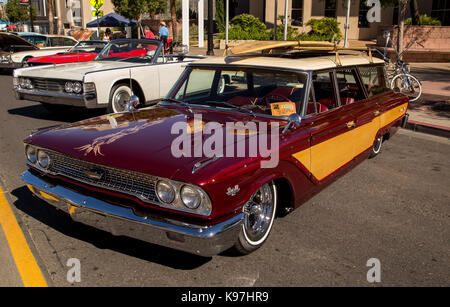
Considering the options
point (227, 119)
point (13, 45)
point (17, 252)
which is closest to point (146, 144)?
point (227, 119)

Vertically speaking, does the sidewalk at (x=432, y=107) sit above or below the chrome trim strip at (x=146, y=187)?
below

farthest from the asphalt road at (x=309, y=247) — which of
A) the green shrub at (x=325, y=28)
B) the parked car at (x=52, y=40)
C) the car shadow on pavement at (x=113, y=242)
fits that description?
the green shrub at (x=325, y=28)

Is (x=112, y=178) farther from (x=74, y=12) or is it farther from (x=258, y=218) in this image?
(x=74, y=12)

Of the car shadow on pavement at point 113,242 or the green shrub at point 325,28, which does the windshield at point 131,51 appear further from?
the green shrub at point 325,28

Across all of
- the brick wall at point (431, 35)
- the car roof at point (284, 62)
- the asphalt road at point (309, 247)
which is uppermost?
the brick wall at point (431, 35)

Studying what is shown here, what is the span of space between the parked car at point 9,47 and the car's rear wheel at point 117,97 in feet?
30.7

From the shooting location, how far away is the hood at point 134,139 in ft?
9.68

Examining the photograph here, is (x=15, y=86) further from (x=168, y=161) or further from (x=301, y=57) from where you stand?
(x=168, y=161)

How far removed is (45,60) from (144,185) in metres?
9.37

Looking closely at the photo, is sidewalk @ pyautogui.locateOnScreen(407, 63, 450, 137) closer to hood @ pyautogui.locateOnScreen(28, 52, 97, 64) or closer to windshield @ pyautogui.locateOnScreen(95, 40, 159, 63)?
windshield @ pyautogui.locateOnScreen(95, 40, 159, 63)

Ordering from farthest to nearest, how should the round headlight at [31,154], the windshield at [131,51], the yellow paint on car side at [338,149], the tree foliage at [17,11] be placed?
the tree foliage at [17,11], the windshield at [131,51], the yellow paint on car side at [338,149], the round headlight at [31,154]

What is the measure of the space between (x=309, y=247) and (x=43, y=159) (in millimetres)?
2418

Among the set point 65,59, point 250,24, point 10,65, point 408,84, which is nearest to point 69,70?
point 65,59
